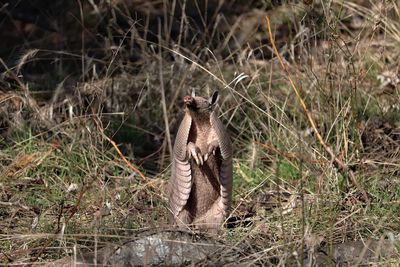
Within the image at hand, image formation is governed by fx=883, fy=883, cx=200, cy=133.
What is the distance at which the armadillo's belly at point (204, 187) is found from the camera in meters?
3.92

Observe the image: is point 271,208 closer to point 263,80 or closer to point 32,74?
point 263,80

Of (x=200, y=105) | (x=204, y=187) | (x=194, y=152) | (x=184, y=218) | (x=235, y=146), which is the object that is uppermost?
(x=200, y=105)

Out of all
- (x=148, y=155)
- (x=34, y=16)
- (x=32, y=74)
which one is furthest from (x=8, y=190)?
(x=34, y=16)

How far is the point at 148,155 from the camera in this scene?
5566mm

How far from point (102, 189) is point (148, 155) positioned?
1.37 metres

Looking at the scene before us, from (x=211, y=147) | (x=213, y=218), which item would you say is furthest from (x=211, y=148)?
(x=213, y=218)

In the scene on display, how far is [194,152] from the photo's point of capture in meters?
3.77

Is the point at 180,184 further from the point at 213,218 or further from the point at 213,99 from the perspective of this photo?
the point at 213,99

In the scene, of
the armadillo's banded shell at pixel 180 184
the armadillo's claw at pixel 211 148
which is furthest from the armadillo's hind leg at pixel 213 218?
the armadillo's claw at pixel 211 148

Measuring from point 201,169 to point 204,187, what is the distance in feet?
0.31

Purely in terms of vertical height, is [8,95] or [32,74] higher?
[8,95]

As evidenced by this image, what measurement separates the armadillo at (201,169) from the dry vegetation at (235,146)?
13 centimetres

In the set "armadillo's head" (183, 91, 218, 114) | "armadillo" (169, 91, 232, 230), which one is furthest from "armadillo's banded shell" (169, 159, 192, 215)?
"armadillo's head" (183, 91, 218, 114)

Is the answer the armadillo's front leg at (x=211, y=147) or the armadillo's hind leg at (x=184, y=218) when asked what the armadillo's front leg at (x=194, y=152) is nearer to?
the armadillo's front leg at (x=211, y=147)
